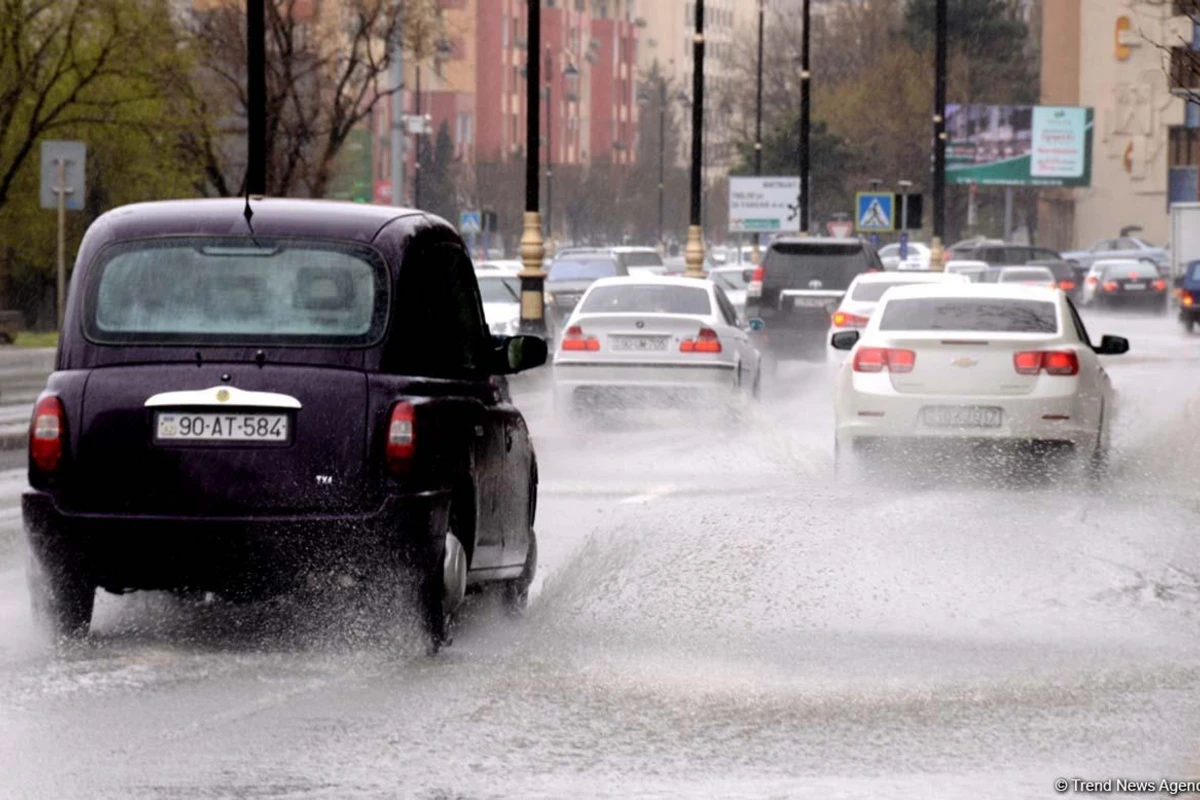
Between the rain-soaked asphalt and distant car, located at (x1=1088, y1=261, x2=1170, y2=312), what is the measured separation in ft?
185

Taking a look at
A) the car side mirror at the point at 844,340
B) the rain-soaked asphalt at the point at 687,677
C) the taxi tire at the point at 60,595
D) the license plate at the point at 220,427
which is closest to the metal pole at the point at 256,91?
the car side mirror at the point at 844,340

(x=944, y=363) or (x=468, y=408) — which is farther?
(x=944, y=363)

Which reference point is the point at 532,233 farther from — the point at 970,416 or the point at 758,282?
the point at 970,416

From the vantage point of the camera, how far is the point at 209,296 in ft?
30.8

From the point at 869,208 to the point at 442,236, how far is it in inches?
2136

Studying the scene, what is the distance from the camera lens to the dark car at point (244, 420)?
9.15 m

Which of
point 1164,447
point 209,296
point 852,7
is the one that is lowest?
point 1164,447

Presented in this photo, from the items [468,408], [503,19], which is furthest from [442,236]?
[503,19]

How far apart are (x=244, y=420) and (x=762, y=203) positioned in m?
75.8

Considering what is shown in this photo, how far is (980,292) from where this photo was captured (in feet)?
62.4

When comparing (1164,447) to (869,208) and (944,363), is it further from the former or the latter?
(869,208)

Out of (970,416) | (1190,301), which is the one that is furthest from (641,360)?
(1190,301)

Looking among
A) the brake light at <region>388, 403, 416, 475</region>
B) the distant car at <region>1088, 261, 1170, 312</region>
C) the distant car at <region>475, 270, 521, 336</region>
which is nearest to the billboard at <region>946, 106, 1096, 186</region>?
the distant car at <region>1088, 261, 1170, 312</region>

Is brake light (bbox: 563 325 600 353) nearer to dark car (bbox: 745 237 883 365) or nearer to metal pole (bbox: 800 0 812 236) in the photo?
dark car (bbox: 745 237 883 365)
